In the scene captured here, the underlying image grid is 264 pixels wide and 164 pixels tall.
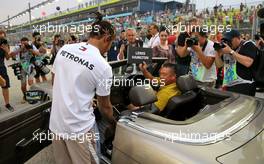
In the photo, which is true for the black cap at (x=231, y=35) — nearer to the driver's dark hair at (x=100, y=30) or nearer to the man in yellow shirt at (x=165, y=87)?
the man in yellow shirt at (x=165, y=87)

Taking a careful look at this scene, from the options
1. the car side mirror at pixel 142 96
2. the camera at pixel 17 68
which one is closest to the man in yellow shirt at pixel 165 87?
the car side mirror at pixel 142 96

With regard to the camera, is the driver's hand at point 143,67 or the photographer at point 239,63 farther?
the driver's hand at point 143,67

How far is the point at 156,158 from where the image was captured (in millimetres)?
1483

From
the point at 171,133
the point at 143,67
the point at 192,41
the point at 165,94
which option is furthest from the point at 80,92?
the point at 192,41

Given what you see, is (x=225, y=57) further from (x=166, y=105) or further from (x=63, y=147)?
(x=63, y=147)

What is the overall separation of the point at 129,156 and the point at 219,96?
131 centimetres

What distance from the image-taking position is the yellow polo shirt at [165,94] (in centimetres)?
239

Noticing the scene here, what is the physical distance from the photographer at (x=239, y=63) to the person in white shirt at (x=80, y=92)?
179 cm

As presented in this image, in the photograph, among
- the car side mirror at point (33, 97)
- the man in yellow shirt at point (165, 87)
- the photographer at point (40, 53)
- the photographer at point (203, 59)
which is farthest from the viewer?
the photographer at point (40, 53)

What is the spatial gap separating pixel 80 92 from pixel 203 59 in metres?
2.40

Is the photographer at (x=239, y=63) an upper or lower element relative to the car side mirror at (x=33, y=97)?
upper

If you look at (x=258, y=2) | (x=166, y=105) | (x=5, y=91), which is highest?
(x=258, y=2)

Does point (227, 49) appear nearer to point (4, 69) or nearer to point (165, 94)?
point (165, 94)

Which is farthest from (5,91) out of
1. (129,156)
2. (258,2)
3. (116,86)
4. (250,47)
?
(258,2)
